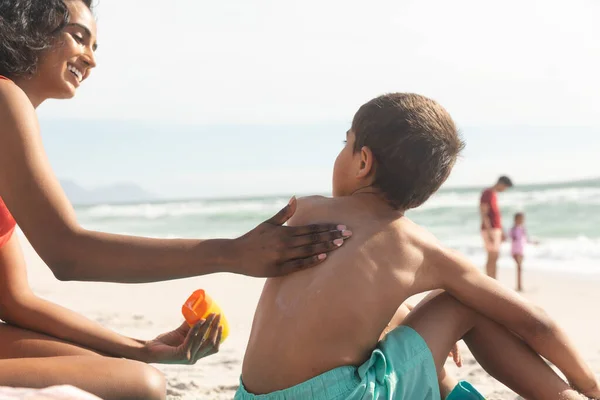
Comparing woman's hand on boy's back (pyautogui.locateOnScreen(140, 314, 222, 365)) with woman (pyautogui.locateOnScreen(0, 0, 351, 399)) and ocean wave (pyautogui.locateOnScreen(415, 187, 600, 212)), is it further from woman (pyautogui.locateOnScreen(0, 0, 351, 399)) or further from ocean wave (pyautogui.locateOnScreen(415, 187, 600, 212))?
ocean wave (pyautogui.locateOnScreen(415, 187, 600, 212))

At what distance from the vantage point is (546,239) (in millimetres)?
16859

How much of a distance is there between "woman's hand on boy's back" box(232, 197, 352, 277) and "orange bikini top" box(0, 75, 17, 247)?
0.80 metres

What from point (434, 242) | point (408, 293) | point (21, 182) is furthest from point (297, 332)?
point (21, 182)

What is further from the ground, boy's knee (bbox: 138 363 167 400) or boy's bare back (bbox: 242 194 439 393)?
boy's bare back (bbox: 242 194 439 393)

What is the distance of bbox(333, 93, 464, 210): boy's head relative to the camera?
2363 millimetres

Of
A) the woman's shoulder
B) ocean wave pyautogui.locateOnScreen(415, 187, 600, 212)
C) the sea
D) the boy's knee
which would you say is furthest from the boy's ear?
ocean wave pyautogui.locateOnScreen(415, 187, 600, 212)

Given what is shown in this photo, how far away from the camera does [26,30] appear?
7.44 feet

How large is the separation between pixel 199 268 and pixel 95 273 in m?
0.28

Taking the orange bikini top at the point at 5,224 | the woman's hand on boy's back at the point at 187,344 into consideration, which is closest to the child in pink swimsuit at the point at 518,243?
the woman's hand on boy's back at the point at 187,344

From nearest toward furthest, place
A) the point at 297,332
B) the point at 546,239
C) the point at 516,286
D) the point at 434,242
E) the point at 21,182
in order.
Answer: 1. the point at 21,182
2. the point at 297,332
3. the point at 434,242
4. the point at 516,286
5. the point at 546,239

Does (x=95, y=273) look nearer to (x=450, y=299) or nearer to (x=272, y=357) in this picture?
(x=272, y=357)

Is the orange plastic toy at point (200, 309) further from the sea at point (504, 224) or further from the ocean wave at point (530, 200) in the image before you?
the ocean wave at point (530, 200)

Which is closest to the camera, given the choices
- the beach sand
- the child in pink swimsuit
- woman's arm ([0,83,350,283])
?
woman's arm ([0,83,350,283])

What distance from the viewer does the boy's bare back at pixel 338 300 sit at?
217cm
